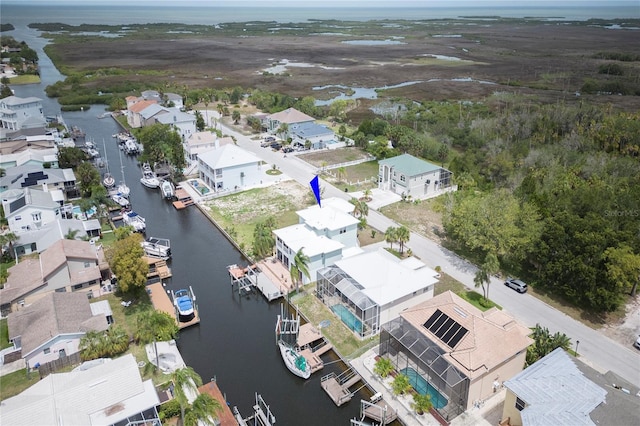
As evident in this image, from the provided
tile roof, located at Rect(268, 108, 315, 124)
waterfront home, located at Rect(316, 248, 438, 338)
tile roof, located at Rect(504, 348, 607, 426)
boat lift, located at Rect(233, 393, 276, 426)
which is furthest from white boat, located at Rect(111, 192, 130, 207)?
tile roof, located at Rect(504, 348, 607, 426)

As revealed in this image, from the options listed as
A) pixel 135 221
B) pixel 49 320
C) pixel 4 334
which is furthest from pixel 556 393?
pixel 135 221

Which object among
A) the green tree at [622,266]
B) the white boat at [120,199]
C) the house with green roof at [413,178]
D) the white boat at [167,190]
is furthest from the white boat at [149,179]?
the green tree at [622,266]

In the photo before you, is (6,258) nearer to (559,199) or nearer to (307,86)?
(559,199)

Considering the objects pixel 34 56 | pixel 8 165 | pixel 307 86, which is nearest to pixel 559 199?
pixel 8 165

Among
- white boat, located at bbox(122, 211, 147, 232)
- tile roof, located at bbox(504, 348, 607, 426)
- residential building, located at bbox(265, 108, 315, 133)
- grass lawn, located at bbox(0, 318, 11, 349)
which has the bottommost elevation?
grass lawn, located at bbox(0, 318, 11, 349)

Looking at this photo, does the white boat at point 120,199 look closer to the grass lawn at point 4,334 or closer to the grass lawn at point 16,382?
the grass lawn at point 4,334

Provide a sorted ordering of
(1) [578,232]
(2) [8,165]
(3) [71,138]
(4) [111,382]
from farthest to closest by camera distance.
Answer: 1. (3) [71,138]
2. (2) [8,165]
3. (1) [578,232]
4. (4) [111,382]

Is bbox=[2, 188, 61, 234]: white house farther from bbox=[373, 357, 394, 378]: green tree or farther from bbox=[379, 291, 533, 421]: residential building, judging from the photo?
bbox=[373, 357, 394, 378]: green tree
